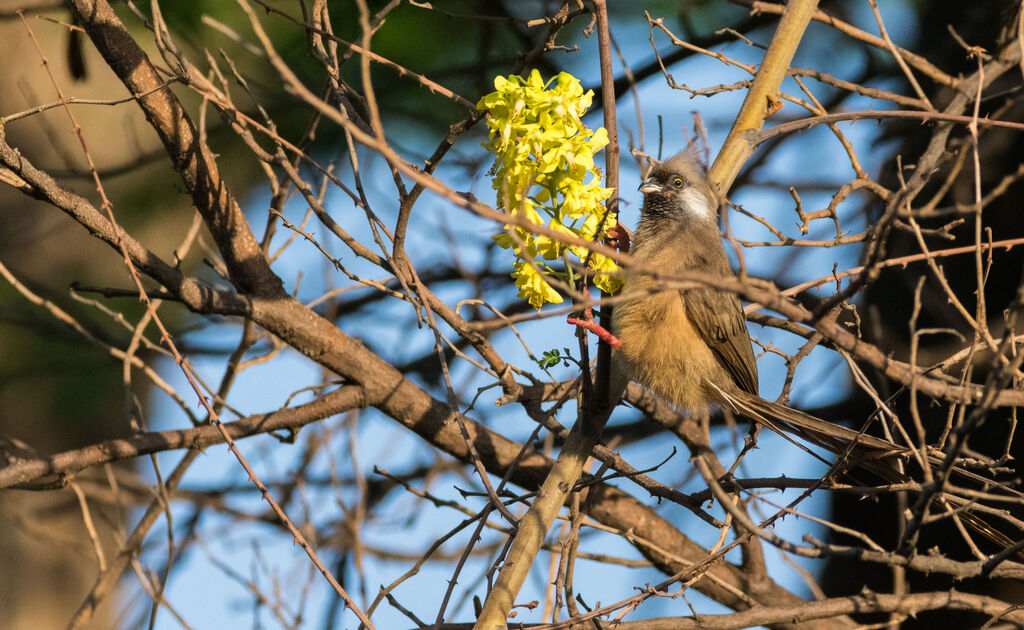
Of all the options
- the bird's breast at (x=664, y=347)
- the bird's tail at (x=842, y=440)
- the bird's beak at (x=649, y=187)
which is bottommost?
the bird's tail at (x=842, y=440)

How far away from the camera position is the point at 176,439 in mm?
3348

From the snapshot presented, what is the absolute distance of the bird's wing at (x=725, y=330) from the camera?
3.49 m

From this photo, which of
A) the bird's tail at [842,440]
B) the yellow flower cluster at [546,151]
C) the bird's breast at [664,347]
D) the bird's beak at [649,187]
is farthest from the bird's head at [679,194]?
the yellow flower cluster at [546,151]

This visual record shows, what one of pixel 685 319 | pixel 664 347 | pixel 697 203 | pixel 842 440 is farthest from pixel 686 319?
pixel 842 440

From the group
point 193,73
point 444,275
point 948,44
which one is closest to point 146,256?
point 193,73

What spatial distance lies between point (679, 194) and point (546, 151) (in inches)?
63.0

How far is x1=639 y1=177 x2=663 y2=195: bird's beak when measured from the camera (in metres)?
→ 3.38

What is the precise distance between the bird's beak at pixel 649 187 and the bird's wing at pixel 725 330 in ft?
1.39

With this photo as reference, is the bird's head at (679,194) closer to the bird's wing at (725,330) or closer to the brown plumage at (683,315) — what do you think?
the brown plumage at (683,315)

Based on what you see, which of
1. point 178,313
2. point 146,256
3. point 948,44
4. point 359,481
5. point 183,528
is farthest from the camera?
point 178,313

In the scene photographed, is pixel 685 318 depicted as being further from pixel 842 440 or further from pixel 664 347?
pixel 842 440

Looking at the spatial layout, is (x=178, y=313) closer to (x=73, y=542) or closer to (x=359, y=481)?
(x=73, y=542)

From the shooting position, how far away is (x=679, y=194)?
11.9 feet

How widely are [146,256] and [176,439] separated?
751 millimetres
